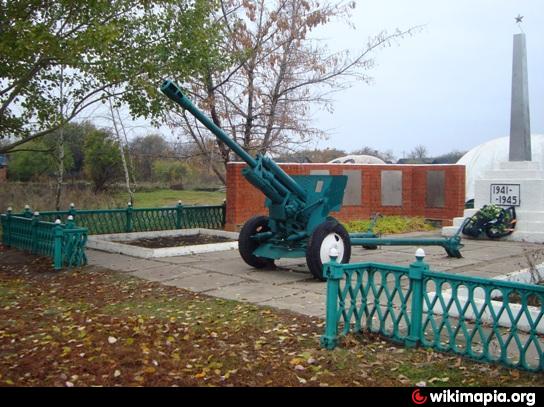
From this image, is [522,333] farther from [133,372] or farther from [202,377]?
[133,372]

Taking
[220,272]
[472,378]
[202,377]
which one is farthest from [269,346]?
[220,272]

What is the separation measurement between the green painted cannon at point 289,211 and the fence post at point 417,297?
3.36m

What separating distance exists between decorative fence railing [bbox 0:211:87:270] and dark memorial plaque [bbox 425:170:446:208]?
11.2 m

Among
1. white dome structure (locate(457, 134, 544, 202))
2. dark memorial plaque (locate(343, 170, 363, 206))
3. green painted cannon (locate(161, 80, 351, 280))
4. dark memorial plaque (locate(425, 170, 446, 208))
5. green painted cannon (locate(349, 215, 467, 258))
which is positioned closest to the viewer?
green painted cannon (locate(161, 80, 351, 280))

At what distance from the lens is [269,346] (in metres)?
5.64

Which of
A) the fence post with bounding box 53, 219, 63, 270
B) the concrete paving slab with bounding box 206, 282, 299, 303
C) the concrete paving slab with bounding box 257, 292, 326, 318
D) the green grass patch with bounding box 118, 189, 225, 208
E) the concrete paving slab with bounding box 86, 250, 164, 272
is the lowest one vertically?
the concrete paving slab with bounding box 257, 292, 326, 318

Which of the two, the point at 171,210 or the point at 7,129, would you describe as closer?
the point at 7,129

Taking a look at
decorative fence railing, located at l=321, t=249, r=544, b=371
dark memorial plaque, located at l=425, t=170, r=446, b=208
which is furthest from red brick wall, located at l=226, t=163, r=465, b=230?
decorative fence railing, located at l=321, t=249, r=544, b=371

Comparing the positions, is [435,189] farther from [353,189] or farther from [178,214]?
[178,214]

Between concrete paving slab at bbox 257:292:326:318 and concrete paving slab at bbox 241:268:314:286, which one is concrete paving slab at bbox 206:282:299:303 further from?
concrete paving slab at bbox 241:268:314:286

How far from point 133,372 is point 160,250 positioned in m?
6.53

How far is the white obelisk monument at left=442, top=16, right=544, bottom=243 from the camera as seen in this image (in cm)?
1494
